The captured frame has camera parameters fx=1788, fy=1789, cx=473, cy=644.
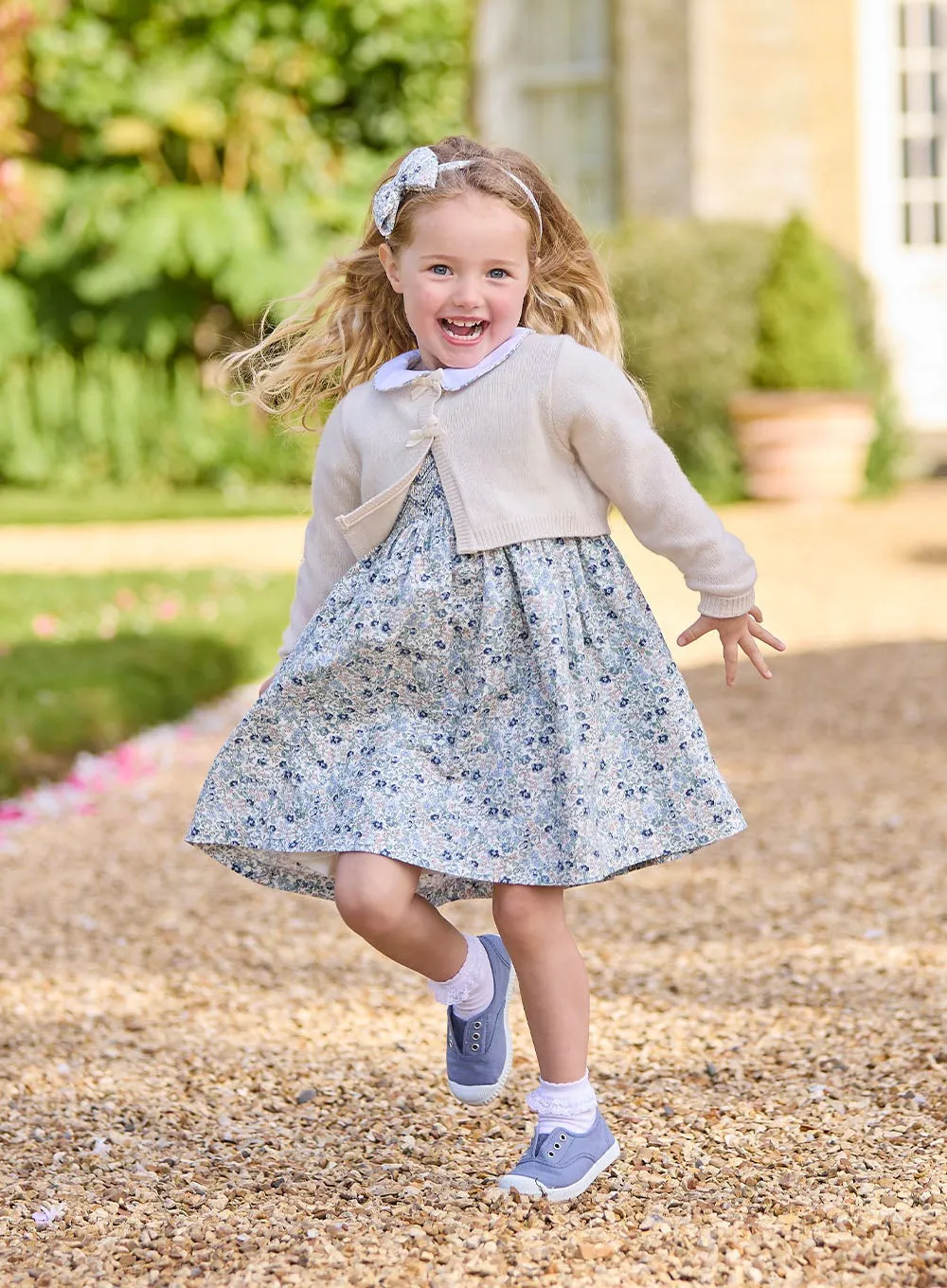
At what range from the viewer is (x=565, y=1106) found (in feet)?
6.73

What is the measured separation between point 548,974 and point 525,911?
0.09 metres

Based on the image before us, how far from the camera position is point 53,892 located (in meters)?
3.43

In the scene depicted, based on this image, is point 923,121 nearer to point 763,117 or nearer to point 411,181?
point 763,117

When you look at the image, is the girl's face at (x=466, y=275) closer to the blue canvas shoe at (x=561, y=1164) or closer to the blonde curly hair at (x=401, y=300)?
the blonde curly hair at (x=401, y=300)

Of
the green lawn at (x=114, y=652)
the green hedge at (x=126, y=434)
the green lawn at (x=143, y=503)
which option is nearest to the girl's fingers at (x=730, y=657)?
the green lawn at (x=114, y=652)

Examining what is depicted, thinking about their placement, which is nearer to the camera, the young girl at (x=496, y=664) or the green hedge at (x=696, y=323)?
the young girl at (x=496, y=664)

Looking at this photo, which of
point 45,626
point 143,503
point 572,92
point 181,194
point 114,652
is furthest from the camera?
point 572,92

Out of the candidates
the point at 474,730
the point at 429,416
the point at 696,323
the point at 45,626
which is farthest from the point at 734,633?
the point at 696,323

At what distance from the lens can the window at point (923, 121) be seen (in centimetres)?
1192

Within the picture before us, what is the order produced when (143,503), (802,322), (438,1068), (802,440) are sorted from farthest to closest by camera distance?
(143,503), (802,322), (802,440), (438,1068)

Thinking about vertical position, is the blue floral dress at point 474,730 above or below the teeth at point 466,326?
below

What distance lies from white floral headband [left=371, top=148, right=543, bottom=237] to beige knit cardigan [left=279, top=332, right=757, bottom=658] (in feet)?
0.62

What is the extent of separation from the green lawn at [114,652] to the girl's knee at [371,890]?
226 cm

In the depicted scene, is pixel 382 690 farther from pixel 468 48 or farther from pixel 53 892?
pixel 468 48
